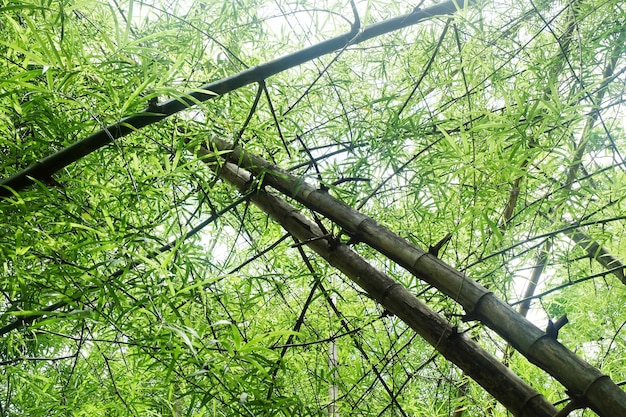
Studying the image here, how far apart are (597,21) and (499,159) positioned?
20.7 inches

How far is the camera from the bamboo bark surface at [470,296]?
75 cm

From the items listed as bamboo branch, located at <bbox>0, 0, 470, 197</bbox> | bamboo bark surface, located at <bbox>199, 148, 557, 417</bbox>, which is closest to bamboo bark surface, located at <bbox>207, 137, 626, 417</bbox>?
bamboo bark surface, located at <bbox>199, 148, 557, 417</bbox>

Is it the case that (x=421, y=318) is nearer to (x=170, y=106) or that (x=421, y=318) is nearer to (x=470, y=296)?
(x=470, y=296)

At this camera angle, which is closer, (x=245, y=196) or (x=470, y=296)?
(x=470, y=296)

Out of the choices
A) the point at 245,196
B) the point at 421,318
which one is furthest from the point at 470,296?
the point at 245,196

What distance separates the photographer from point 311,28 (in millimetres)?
1351

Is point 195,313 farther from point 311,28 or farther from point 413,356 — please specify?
point 311,28

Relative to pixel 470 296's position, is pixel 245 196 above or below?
above

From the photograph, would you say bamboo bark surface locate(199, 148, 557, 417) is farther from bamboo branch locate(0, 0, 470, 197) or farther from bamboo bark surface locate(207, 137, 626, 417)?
Result: bamboo branch locate(0, 0, 470, 197)

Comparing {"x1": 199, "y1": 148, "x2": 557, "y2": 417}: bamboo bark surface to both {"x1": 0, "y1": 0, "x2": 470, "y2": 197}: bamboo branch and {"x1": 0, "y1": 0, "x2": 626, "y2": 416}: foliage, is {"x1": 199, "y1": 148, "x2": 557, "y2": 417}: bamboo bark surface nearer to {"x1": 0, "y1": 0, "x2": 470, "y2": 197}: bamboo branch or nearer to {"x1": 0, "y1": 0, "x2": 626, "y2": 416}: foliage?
{"x1": 0, "y1": 0, "x2": 626, "y2": 416}: foliage

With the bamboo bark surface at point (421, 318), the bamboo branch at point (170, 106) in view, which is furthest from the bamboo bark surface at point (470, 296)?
the bamboo branch at point (170, 106)

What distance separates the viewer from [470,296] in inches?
34.4

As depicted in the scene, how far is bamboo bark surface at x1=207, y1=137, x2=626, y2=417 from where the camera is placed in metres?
0.75

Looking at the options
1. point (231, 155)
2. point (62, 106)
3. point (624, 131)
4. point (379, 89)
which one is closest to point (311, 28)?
point (379, 89)
